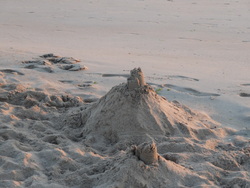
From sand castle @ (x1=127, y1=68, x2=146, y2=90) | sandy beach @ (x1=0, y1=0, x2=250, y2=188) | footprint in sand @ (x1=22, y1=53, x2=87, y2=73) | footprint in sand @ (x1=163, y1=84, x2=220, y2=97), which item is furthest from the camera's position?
footprint in sand @ (x1=22, y1=53, x2=87, y2=73)

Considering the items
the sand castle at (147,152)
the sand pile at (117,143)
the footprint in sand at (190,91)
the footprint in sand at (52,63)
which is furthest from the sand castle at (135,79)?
the footprint in sand at (52,63)

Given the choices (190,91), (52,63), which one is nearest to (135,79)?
(190,91)

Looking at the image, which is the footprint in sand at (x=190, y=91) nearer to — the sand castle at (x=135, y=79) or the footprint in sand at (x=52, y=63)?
the footprint in sand at (x=52, y=63)

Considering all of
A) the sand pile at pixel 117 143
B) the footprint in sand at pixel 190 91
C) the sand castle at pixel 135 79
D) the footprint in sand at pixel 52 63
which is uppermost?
the sand castle at pixel 135 79

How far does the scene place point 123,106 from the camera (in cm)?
419

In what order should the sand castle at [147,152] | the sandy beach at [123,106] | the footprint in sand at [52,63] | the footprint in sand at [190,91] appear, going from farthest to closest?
the footprint in sand at [52,63] < the footprint in sand at [190,91] < the sandy beach at [123,106] < the sand castle at [147,152]

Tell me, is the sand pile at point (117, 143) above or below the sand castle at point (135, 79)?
below

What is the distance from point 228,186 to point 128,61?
168 inches

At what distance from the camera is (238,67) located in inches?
281

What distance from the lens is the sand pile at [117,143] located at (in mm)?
3188

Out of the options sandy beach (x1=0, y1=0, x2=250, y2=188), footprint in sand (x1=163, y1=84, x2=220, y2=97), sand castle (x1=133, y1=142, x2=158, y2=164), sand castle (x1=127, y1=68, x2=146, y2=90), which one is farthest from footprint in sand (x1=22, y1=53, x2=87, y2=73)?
sand castle (x1=133, y1=142, x2=158, y2=164)

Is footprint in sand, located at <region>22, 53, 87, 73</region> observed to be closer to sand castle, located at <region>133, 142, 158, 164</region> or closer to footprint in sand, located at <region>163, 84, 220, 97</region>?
footprint in sand, located at <region>163, 84, 220, 97</region>

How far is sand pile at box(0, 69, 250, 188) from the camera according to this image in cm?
319

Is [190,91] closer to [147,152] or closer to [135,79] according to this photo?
[135,79]
